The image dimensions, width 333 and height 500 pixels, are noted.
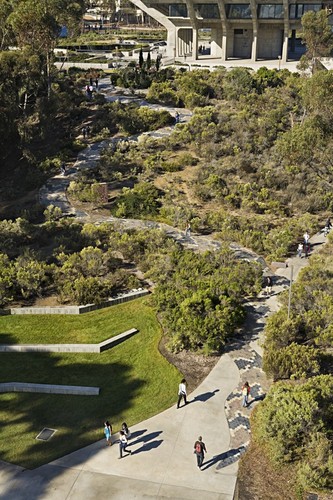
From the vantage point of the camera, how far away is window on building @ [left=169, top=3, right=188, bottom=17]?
6431cm

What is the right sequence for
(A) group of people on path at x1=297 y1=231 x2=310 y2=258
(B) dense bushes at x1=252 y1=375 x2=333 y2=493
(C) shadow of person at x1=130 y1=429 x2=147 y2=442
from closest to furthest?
1. (B) dense bushes at x1=252 y1=375 x2=333 y2=493
2. (C) shadow of person at x1=130 y1=429 x2=147 y2=442
3. (A) group of people on path at x1=297 y1=231 x2=310 y2=258

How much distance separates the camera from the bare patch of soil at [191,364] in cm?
1930

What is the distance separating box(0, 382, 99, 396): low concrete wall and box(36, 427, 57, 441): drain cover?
69.7 inches

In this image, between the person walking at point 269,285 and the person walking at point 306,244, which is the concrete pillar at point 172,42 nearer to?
the person walking at point 306,244

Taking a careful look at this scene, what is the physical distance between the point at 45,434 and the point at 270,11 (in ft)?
187

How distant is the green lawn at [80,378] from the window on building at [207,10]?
49.6 metres

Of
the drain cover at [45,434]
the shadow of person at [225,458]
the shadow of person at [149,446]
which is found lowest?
the drain cover at [45,434]

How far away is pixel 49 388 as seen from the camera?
62.0 ft

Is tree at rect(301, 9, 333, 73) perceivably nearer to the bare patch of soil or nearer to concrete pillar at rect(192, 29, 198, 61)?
concrete pillar at rect(192, 29, 198, 61)

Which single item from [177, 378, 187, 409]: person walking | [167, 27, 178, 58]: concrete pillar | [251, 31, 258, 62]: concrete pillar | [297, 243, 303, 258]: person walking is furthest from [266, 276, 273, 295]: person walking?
[167, 27, 178, 58]: concrete pillar

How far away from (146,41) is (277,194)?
70942mm

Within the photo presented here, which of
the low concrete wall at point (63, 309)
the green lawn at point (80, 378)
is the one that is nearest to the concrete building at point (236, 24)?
the low concrete wall at point (63, 309)

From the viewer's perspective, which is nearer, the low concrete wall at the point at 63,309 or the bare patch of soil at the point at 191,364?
the bare patch of soil at the point at 191,364

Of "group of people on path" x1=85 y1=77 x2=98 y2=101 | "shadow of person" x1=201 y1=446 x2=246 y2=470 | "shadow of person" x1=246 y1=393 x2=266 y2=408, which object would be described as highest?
"group of people on path" x1=85 y1=77 x2=98 y2=101
